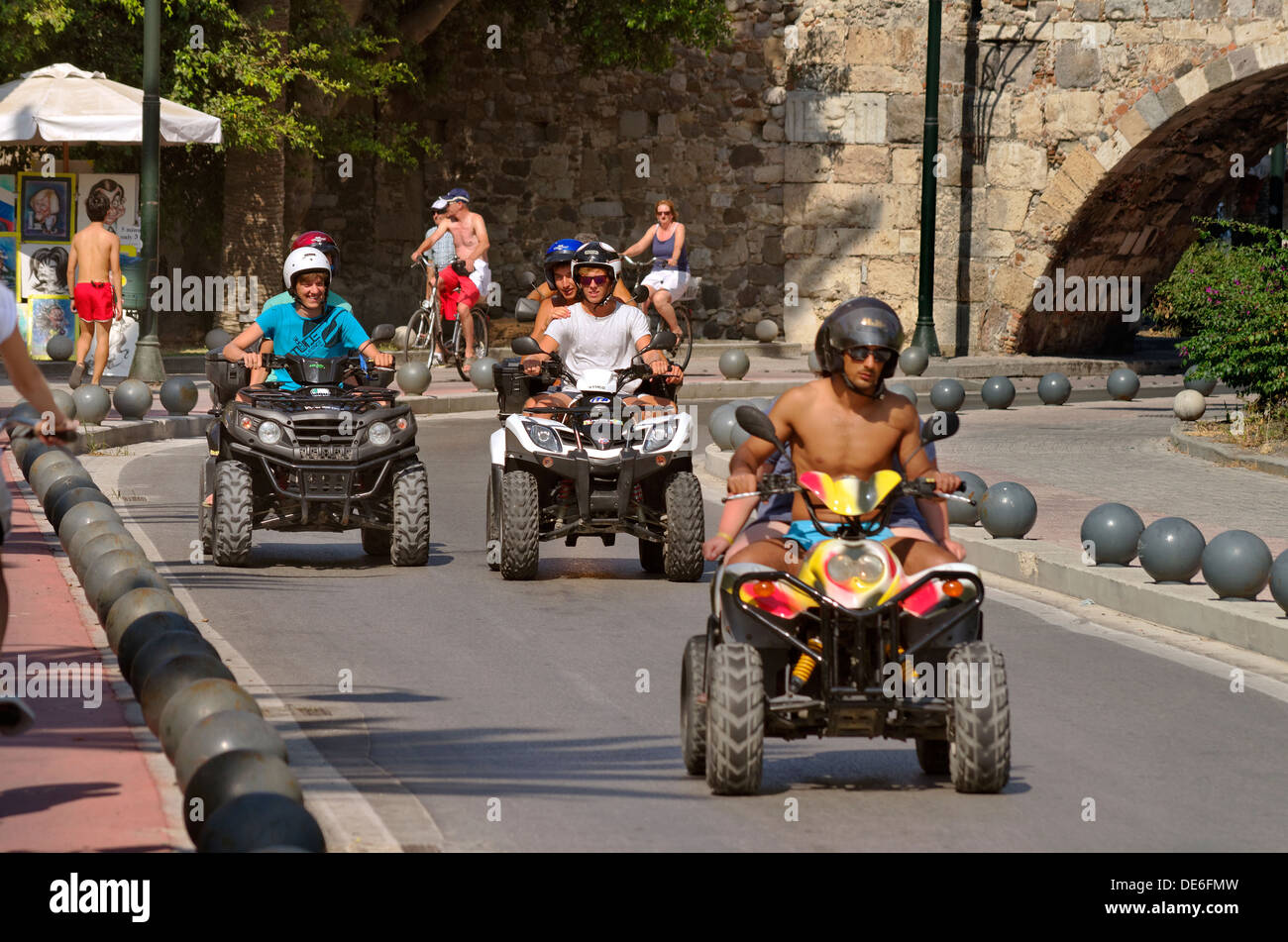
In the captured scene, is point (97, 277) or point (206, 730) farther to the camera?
point (97, 277)

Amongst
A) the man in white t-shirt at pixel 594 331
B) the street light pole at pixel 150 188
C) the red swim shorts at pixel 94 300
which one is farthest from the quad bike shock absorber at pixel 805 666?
the street light pole at pixel 150 188

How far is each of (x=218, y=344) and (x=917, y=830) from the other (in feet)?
59.6

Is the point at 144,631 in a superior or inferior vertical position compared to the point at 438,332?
inferior

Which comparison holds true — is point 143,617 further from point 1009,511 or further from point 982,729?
point 1009,511

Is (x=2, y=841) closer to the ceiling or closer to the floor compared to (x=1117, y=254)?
closer to the floor

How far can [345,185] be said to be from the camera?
31891 millimetres

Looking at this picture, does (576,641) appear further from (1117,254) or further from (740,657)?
(1117,254)

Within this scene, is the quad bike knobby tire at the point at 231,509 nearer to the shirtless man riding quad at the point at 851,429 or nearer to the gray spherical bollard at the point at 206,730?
the shirtless man riding quad at the point at 851,429

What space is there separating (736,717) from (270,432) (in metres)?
5.56

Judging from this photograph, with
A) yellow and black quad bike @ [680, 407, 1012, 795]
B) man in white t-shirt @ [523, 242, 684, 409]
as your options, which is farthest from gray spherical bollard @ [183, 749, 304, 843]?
man in white t-shirt @ [523, 242, 684, 409]

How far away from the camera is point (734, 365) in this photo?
80.8 ft

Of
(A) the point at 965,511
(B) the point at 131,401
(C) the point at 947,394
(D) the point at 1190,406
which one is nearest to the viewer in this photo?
(A) the point at 965,511

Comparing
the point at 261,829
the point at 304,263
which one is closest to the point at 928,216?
the point at 304,263

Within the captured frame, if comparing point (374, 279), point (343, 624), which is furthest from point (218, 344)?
point (343, 624)
